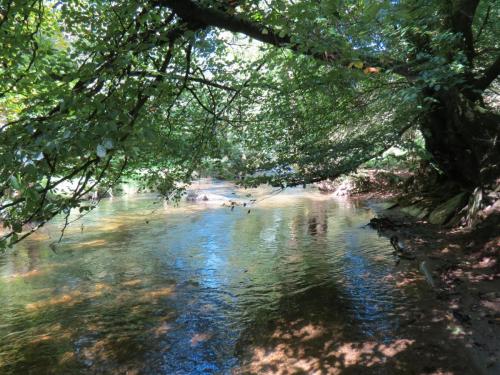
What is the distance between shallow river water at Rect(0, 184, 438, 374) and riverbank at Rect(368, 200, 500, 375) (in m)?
0.51

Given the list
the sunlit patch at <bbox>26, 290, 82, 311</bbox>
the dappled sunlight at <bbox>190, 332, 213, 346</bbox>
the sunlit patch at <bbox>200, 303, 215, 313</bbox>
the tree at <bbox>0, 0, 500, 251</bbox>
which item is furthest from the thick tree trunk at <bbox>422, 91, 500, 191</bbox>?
the sunlit patch at <bbox>26, 290, 82, 311</bbox>

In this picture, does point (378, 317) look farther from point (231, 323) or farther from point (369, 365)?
point (231, 323)

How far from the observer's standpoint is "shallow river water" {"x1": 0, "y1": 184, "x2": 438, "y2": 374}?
18.3 ft

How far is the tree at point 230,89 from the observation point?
3000 millimetres

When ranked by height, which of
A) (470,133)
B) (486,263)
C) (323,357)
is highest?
(470,133)

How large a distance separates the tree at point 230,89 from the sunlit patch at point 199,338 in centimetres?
256

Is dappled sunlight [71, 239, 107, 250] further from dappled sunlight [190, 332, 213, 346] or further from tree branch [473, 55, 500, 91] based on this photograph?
tree branch [473, 55, 500, 91]

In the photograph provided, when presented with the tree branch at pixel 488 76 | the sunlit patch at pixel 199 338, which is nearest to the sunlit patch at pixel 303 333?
the sunlit patch at pixel 199 338

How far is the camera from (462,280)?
23.6ft

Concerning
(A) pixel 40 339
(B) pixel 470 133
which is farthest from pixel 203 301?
(B) pixel 470 133

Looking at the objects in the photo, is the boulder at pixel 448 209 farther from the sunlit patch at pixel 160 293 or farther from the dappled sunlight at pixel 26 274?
the dappled sunlight at pixel 26 274

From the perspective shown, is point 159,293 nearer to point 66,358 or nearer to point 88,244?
point 66,358

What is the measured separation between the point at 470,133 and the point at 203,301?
7350mm

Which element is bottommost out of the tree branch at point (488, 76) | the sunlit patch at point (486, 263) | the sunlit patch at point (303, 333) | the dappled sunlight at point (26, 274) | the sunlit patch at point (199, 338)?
the sunlit patch at point (199, 338)
